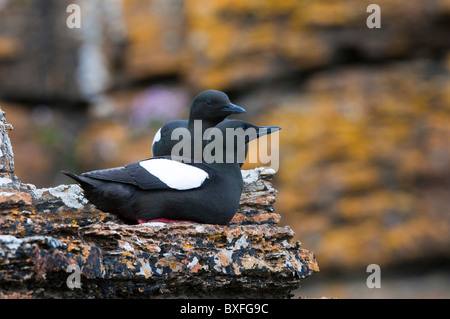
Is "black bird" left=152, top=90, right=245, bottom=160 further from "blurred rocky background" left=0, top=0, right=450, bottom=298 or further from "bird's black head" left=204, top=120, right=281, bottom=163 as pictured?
"blurred rocky background" left=0, top=0, right=450, bottom=298

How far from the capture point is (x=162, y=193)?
4406 millimetres

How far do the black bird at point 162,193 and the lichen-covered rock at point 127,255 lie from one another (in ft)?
0.44

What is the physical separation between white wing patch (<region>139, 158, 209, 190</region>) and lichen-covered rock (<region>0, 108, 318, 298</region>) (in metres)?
0.43

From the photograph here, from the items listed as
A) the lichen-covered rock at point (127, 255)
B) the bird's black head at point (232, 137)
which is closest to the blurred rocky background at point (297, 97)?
the bird's black head at point (232, 137)

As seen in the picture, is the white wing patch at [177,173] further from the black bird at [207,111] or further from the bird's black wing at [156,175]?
the black bird at [207,111]

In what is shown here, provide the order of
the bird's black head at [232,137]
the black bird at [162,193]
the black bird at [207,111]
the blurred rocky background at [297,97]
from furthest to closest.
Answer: the blurred rocky background at [297,97] → the black bird at [207,111] → the bird's black head at [232,137] → the black bird at [162,193]

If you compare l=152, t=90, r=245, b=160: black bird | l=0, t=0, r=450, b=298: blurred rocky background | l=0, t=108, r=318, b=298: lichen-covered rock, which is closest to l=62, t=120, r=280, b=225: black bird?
l=0, t=108, r=318, b=298: lichen-covered rock

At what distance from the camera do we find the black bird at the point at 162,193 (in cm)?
434

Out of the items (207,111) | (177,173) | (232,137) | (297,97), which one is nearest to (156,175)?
(177,173)

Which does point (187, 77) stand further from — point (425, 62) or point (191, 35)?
point (425, 62)

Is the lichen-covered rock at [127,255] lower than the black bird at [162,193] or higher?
lower

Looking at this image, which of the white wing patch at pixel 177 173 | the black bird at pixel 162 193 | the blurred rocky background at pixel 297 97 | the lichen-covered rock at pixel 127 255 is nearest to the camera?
the lichen-covered rock at pixel 127 255

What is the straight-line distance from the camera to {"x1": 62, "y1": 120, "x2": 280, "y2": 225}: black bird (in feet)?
14.3

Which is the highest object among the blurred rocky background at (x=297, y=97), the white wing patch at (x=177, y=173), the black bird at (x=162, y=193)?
the blurred rocky background at (x=297, y=97)
